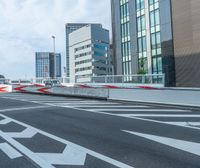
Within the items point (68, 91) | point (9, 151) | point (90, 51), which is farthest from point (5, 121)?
point (90, 51)

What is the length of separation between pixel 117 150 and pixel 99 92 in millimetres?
12789

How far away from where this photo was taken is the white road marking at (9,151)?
5598 millimetres

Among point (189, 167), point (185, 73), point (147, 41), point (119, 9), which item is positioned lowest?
point (189, 167)

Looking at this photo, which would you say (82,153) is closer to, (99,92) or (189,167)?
(189,167)

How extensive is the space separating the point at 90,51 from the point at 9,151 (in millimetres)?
131101

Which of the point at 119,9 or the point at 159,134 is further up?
the point at 119,9

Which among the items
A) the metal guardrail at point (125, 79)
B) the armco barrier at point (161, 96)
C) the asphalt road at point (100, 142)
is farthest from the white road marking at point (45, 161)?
the metal guardrail at point (125, 79)

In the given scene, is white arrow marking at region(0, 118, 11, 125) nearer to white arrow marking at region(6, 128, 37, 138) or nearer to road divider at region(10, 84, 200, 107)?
white arrow marking at region(6, 128, 37, 138)

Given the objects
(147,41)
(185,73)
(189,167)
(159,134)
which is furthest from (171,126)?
(147,41)

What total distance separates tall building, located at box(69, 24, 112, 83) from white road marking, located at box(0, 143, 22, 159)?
12325 cm

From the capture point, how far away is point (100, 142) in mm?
6652

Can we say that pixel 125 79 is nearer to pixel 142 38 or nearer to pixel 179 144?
pixel 179 144

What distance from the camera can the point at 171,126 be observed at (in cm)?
859

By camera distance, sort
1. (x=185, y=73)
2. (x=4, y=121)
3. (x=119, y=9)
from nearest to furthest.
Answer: (x=4, y=121) < (x=185, y=73) < (x=119, y=9)
